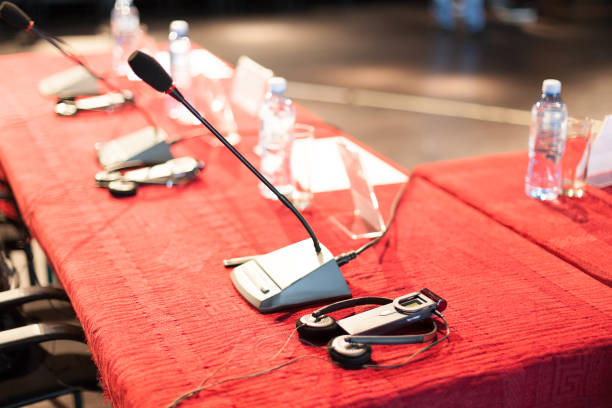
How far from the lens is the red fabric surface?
1543 mm

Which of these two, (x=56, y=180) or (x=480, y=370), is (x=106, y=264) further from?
(x=480, y=370)

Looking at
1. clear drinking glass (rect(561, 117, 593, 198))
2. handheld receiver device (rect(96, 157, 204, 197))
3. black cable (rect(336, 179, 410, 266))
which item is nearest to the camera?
black cable (rect(336, 179, 410, 266))

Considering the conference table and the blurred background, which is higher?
the conference table

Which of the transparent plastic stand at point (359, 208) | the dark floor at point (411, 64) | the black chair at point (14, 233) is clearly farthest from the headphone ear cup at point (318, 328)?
the dark floor at point (411, 64)

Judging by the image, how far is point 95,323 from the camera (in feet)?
4.24

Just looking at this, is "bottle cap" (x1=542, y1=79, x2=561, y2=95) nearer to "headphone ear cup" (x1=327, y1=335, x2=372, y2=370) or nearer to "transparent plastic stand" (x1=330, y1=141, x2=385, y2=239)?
"transparent plastic stand" (x1=330, y1=141, x2=385, y2=239)

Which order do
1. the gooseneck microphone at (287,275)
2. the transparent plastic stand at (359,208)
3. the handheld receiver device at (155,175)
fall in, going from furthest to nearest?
the handheld receiver device at (155,175) → the transparent plastic stand at (359,208) → the gooseneck microphone at (287,275)

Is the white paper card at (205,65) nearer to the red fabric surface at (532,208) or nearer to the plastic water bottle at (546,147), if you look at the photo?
the red fabric surface at (532,208)

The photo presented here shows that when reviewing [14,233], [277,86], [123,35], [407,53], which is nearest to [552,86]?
[277,86]

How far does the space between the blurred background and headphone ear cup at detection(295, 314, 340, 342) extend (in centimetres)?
327

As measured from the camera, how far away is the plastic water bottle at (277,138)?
1881 mm

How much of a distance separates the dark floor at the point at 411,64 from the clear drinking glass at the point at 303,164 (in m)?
2.62

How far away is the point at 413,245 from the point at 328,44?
666cm

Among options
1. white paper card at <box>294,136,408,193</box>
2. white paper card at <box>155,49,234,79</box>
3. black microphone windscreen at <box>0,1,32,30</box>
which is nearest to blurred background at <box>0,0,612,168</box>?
white paper card at <box>155,49,234,79</box>
